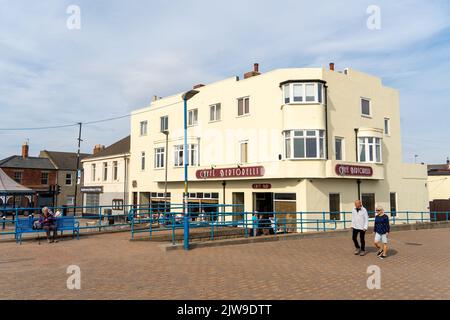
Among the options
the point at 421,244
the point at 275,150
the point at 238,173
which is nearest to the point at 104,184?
the point at 238,173

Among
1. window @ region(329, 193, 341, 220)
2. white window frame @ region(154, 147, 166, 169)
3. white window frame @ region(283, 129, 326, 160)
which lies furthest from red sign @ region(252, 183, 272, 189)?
white window frame @ region(154, 147, 166, 169)

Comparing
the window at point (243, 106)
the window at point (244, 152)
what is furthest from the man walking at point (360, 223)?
the window at point (243, 106)

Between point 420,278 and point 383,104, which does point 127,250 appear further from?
point 383,104

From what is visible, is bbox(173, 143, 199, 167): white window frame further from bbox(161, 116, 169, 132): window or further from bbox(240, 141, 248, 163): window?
bbox(240, 141, 248, 163): window

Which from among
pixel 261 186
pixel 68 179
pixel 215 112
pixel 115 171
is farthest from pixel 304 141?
pixel 68 179

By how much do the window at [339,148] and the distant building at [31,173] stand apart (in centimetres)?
3969

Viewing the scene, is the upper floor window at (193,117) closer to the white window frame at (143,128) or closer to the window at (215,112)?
the window at (215,112)

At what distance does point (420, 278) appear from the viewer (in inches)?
324

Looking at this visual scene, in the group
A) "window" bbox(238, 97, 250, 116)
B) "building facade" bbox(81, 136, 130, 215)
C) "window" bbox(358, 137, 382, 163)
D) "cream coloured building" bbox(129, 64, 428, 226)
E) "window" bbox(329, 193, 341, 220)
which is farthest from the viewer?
"building facade" bbox(81, 136, 130, 215)

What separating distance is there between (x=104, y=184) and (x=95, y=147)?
13026mm

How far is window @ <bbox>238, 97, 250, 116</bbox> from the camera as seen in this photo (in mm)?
24922

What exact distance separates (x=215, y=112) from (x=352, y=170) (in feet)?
34.1

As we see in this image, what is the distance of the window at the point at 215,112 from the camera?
1057 inches

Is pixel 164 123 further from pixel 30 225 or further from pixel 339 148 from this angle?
pixel 30 225
